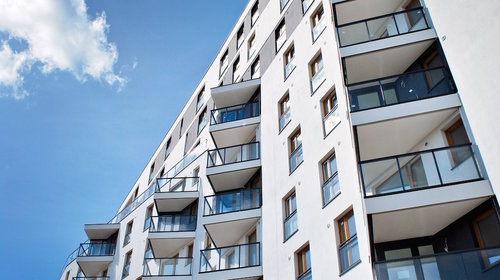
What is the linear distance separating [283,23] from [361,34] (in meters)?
7.98

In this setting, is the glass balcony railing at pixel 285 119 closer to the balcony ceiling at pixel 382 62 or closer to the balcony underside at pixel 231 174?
the balcony underside at pixel 231 174

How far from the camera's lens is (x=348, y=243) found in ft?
39.6

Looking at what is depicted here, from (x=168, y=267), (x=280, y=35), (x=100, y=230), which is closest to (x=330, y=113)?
(x=280, y=35)

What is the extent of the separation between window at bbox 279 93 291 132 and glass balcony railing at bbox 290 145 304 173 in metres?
1.64

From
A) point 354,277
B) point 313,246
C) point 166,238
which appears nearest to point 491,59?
point 354,277

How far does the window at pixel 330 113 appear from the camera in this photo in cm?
1457

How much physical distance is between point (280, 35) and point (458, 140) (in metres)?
11.7

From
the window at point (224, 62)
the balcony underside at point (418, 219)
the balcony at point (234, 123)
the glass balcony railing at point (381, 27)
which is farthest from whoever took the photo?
the window at point (224, 62)

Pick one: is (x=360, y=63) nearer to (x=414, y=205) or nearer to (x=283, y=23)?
(x=414, y=205)

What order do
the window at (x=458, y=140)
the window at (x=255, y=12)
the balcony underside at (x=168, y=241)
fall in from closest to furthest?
the window at (x=458, y=140), the balcony underside at (x=168, y=241), the window at (x=255, y=12)

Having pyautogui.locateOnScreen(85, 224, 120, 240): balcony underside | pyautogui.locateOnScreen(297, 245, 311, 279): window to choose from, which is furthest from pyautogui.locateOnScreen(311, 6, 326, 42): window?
pyautogui.locateOnScreen(85, 224, 120, 240): balcony underside

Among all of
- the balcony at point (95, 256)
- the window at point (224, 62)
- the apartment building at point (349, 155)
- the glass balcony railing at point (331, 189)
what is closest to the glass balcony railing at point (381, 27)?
the apartment building at point (349, 155)

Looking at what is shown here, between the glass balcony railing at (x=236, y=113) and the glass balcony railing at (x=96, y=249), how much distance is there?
11728mm

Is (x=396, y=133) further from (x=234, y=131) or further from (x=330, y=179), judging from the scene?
(x=234, y=131)
